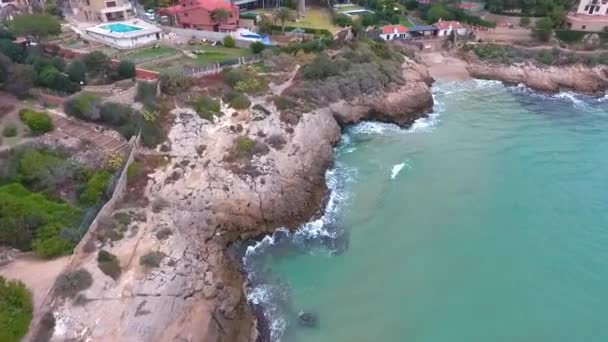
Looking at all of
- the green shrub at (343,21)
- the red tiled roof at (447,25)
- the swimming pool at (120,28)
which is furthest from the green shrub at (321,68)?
the red tiled roof at (447,25)

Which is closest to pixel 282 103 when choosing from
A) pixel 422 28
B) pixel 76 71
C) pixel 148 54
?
pixel 148 54

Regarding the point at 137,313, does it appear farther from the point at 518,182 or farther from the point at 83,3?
the point at 83,3

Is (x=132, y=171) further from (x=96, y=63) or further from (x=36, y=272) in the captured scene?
(x=96, y=63)

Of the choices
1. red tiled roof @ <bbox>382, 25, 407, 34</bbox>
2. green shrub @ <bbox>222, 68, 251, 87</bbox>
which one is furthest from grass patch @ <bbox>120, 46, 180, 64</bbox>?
red tiled roof @ <bbox>382, 25, 407, 34</bbox>

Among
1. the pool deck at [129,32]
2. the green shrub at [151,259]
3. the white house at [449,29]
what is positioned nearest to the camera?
the green shrub at [151,259]

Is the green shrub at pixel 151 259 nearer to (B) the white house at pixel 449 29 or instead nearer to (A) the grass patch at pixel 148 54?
(A) the grass patch at pixel 148 54

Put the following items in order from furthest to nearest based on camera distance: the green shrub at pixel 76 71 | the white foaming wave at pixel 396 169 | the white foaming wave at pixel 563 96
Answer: the white foaming wave at pixel 563 96 < the green shrub at pixel 76 71 < the white foaming wave at pixel 396 169
